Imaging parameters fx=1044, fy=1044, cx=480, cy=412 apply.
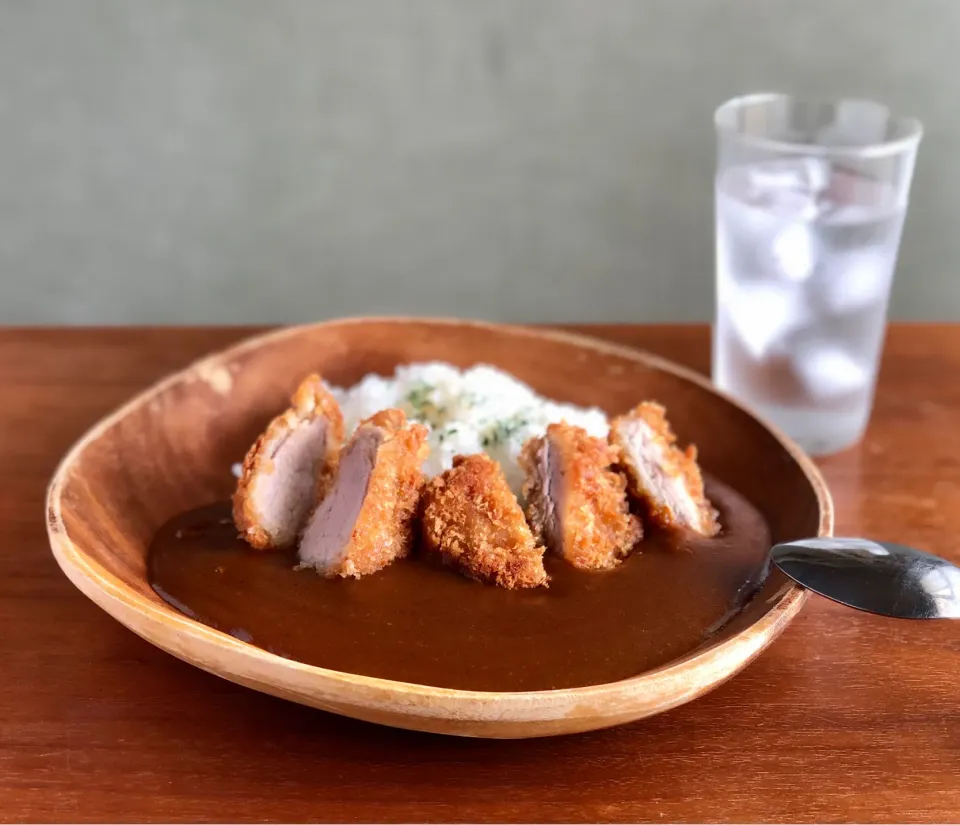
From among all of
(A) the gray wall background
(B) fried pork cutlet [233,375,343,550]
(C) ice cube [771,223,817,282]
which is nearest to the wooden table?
(B) fried pork cutlet [233,375,343,550]

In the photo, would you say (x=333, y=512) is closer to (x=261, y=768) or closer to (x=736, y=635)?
(x=261, y=768)

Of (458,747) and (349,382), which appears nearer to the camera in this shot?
(458,747)

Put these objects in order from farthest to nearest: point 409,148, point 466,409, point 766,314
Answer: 1. point 409,148
2. point 766,314
3. point 466,409

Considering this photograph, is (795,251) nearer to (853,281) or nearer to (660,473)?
(853,281)

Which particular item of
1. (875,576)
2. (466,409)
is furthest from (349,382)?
(875,576)

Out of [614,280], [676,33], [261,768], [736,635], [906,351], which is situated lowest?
[614,280]

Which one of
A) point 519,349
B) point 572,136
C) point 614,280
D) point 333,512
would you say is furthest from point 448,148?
point 333,512

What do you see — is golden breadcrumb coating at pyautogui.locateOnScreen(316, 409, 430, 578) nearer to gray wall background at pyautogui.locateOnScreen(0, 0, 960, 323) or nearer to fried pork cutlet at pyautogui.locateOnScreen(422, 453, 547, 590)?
fried pork cutlet at pyautogui.locateOnScreen(422, 453, 547, 590)
